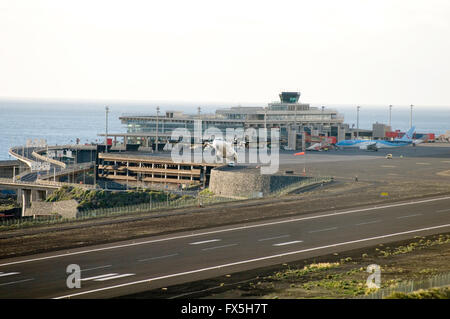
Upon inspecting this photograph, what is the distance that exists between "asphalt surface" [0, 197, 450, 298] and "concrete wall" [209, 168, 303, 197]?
2048 cm

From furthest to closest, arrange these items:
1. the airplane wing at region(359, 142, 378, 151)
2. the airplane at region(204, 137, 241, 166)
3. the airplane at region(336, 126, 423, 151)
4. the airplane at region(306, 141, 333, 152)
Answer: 1. the airplane at region(336, 126, 423, 151)
2. the airplane wing at region(359, 142, 378, 151)
3. the airplane at region(306, 141, 333, 152)
4. the airplane at region(204, 137, 241, 166)

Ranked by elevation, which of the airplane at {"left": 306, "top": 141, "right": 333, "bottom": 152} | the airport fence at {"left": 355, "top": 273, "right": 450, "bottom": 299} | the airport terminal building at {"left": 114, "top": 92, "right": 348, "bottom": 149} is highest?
the airport terminal building at {"left": 114, "top": 92, "right": 348, "bottom": 149}

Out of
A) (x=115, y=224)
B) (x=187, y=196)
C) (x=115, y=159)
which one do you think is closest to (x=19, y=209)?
(x=115, y=159)

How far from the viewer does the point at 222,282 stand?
36562mm

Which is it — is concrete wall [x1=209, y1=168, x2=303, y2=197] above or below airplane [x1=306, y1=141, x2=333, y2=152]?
below

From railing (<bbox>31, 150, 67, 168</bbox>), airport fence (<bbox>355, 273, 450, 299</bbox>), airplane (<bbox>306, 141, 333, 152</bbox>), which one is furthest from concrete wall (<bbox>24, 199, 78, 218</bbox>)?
airplane (<bbox>306, 141, 333, 152</bbox>)

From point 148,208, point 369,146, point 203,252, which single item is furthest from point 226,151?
point 203,252

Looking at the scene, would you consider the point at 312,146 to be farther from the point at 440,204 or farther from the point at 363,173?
the point at 440,204

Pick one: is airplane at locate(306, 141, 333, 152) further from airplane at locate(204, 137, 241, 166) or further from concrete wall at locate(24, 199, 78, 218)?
concrete wall at locate(24, 199, 78, 218)

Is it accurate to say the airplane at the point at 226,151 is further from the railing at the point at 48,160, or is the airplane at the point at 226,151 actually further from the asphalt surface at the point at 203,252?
the asphalt surface at the point at 203,252

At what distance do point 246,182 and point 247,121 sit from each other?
9276 centimetres

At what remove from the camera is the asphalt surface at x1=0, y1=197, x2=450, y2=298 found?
36.8 meters

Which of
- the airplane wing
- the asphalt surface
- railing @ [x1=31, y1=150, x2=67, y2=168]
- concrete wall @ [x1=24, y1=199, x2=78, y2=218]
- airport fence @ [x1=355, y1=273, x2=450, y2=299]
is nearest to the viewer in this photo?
airport fence @ [x1=355, y1=273, x2=450, y2=299]

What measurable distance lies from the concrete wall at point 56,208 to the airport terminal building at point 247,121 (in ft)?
252
